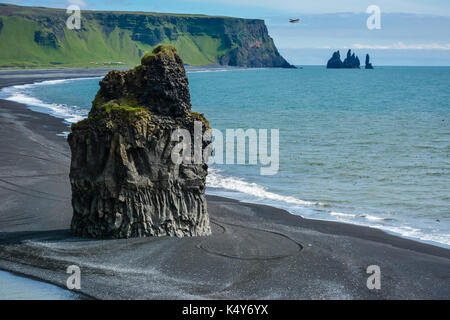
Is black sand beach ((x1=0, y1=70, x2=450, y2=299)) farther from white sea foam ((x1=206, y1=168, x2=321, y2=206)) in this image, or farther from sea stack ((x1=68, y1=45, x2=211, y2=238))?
white sea foam ((x1=206, y1=168, x2=321, y2=206))

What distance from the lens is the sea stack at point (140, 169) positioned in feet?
49.0

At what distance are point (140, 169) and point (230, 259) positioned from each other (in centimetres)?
365

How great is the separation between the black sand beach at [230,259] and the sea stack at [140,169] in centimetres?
59

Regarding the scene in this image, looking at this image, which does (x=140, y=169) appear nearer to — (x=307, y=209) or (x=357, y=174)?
(x=307, y=209)

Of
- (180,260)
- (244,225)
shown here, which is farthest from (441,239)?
(180,260)

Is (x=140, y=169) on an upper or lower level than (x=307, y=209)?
upper

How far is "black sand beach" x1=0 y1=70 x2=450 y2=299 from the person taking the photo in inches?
471

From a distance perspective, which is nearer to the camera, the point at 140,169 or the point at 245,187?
the point at 140,169

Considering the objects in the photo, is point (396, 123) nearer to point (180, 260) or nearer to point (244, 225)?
point (244, 225)

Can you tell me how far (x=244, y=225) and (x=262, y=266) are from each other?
175 inches

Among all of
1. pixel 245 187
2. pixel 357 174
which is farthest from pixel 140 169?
pixel 357 174

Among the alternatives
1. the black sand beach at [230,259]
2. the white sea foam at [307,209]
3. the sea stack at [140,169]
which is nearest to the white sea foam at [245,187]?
the white sea foam at [307,209]

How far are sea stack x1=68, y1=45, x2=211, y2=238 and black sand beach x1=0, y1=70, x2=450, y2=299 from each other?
588mm

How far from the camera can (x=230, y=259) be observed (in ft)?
45.0
